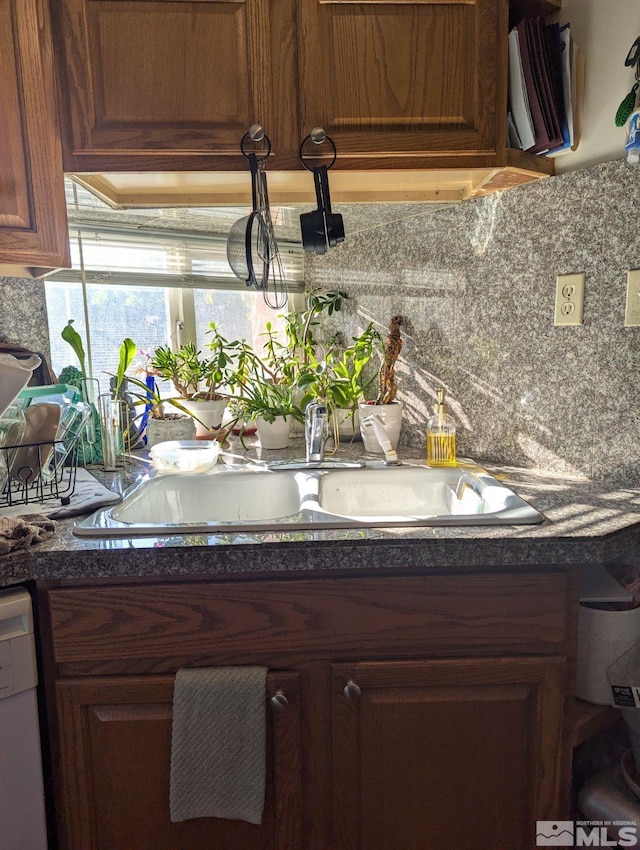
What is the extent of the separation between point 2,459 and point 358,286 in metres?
1.11

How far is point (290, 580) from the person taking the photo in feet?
2.94

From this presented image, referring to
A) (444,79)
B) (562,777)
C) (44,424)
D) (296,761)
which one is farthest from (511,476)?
(44,424)

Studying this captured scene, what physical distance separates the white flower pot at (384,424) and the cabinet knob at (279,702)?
0.75 meters

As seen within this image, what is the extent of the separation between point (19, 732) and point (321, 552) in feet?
1.73

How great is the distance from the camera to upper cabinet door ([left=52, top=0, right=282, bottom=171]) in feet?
3.55

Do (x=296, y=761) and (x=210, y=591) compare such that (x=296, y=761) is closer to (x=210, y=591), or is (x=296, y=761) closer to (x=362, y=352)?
(x=210, y=591)

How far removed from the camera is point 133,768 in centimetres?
90

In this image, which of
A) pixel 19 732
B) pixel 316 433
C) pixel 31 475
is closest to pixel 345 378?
pixel 316 433

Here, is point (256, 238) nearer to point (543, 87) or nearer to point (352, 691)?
point (543, 87)

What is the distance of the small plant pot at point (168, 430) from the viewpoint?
156 cm

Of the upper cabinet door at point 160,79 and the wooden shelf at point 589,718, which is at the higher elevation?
the upper cabinet door at point 160,79

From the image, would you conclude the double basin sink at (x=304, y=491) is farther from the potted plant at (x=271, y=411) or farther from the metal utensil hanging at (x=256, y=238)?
the metal utensil hanging at (x=256, y=238)

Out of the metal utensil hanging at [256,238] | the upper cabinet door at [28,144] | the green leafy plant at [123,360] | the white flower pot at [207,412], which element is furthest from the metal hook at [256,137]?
the white flower pot at [207,412]

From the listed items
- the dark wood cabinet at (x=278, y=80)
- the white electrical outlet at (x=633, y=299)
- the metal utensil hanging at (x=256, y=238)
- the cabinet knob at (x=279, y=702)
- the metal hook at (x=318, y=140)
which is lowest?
the cabinet knob at (x=279, y=702)
